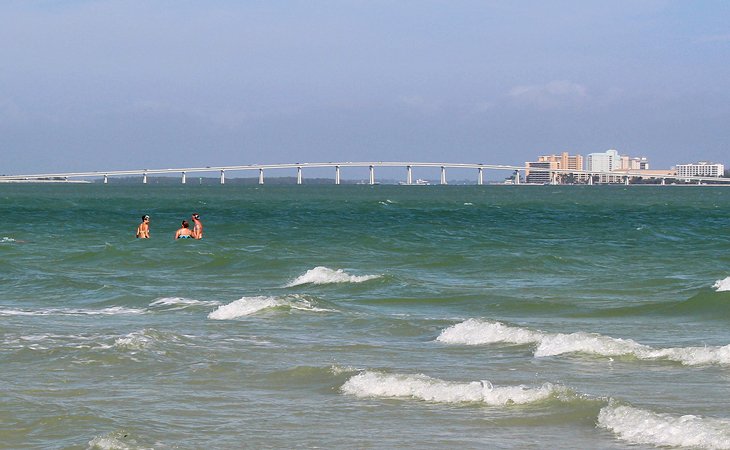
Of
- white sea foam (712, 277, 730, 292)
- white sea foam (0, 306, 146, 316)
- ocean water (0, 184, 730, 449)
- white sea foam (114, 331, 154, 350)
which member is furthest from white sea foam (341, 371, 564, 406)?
white sea foam (712, 277, 730, 292)

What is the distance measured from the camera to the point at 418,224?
50906 millimetres

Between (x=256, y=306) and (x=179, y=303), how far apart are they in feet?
5.79

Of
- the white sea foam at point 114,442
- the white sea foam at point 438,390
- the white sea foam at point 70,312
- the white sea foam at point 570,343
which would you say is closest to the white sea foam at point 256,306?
the white sea foam at point 70,312

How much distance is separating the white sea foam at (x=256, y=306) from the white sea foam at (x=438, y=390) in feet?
19.2

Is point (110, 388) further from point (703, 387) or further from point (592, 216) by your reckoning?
point (592, 216)

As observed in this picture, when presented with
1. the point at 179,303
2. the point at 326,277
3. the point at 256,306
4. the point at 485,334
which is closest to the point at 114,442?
the point at 485,334

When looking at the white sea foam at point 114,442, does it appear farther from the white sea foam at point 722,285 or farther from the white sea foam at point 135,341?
the white sea foam at point 722,285

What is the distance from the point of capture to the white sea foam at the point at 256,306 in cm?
1770

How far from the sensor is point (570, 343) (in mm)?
14266

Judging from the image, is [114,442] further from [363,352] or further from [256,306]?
[256,306]

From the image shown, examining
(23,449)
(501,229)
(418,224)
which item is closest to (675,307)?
(23,449)

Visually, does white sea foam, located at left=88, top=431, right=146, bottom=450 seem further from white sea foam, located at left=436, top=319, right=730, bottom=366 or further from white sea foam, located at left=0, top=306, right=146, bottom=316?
white sea foam, located at left=0, top=306, right=146, bottom=316

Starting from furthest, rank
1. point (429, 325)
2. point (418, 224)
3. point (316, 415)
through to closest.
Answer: point (418, 224), point (429, 325), point (316, 415)

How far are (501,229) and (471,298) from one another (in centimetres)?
2636
